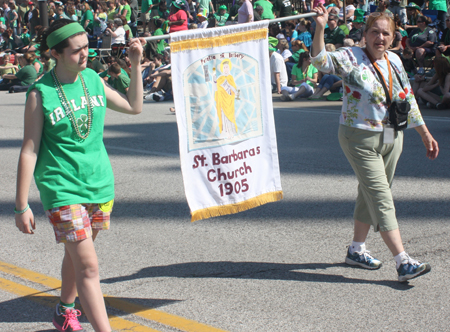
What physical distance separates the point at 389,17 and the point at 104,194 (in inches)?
87.7

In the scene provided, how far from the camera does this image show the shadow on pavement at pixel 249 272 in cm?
400

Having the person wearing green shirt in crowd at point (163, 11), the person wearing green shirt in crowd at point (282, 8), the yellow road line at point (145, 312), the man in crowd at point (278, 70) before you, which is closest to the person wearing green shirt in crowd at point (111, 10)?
Answer: the person wearing green shirt in crowd at point (163, 11)

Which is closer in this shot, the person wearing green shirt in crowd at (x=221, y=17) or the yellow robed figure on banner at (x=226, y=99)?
the yellow robed figure on banner at (x=226, y=99)

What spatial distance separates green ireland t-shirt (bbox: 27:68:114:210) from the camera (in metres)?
2.86

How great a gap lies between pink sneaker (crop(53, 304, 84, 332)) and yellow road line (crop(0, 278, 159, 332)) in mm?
209

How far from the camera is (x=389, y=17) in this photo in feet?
12.7

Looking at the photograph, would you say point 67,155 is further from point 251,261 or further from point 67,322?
point 251,261

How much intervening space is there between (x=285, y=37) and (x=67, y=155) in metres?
18.2

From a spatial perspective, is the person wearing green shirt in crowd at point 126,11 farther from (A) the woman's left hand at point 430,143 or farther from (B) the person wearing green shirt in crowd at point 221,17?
(A) the woman's left hand at point 430,143

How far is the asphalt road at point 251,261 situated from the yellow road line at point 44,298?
12 millimetres

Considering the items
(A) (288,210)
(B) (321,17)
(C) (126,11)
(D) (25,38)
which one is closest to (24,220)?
(B) (321,17)

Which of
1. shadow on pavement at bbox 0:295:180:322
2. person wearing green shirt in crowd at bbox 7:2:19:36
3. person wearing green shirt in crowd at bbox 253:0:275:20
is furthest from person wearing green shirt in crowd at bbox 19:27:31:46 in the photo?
shadow on pavement at bbox 0:295:180:322

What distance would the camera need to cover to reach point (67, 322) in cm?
326

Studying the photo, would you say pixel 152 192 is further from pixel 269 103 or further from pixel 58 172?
pixel 58 172
